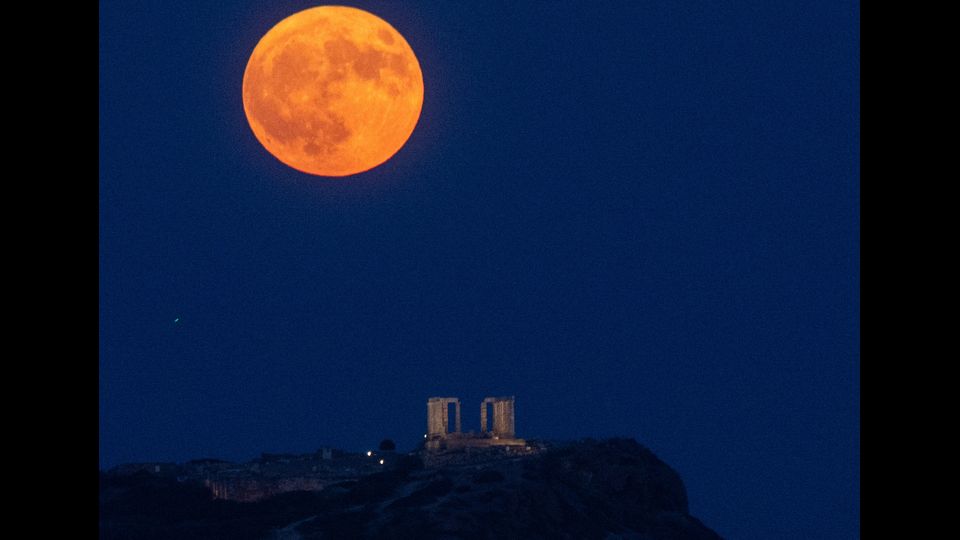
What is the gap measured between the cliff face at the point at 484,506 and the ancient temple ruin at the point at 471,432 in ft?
13.8

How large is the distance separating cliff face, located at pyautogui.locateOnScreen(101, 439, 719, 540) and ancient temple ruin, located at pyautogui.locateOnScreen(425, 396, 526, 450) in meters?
4.22

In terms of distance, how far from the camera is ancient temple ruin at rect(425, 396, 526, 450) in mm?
104062

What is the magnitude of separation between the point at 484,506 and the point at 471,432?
1904 cm

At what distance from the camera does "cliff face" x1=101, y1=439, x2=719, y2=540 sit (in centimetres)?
8669

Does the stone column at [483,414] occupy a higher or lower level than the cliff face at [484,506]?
higher

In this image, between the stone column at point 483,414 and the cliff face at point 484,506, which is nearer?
the cliff face at point 484,506

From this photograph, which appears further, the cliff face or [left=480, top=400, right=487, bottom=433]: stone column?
[left=480, top=400, right=487, bottom=433]: stone column

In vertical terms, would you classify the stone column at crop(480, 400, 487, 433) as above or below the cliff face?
above

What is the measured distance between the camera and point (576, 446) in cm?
10125

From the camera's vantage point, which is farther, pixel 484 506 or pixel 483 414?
pixel 483 414

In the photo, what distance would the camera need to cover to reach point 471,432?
107 m

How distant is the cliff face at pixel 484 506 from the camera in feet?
284
